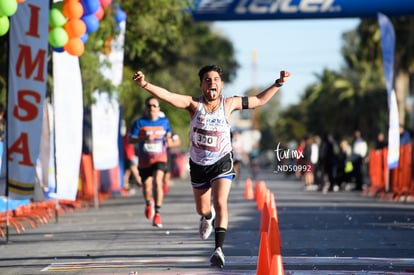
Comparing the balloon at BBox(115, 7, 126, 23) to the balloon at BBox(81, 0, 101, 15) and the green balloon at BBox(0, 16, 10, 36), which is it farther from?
the green balloon at BBox(0, 16, 10, 36)

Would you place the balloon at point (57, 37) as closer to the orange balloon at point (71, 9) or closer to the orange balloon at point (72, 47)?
the orange balloon at point (72, 47)

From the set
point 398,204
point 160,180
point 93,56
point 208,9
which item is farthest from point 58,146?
point 208,9

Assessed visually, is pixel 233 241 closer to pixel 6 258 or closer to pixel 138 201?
pixel 6 258

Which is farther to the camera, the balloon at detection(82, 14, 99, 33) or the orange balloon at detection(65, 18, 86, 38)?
the balloon at detection(82, 14, 99, 33)

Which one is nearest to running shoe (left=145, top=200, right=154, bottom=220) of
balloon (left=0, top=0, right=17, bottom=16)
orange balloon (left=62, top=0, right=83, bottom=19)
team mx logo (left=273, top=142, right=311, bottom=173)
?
orange balloon (left=62, top=0, right=83, bottom=19)

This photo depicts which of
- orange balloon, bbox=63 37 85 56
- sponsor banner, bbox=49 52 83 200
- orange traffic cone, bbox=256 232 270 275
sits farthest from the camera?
orange balloon, bbox=63 37 85 56

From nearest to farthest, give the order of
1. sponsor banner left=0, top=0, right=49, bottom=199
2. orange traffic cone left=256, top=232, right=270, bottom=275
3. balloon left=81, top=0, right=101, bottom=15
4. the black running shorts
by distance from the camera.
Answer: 1. orange traffic cone left=256, top=232, right=270, bottom=275
2. the black running shorts
3. sponsor banner left=0, top=0, right=49, bottom=199
4. balloon left=81, top=0, right=101, bottom=15

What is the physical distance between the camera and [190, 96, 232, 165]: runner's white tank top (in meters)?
11.3

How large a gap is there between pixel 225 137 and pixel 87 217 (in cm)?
983

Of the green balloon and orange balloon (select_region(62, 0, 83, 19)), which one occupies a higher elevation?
orange balloon (select_region(62, 0, 83, 19))

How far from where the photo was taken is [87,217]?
68.4 ft

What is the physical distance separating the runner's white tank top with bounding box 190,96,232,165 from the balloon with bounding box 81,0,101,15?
7.49 meters

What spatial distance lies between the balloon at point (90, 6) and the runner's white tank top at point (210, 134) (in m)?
7.49

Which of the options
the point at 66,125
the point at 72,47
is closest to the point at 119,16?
the point at 72,47
